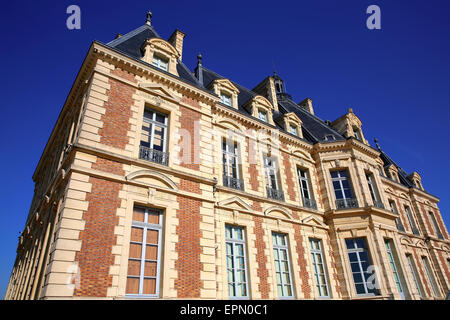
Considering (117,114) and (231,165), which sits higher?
(117,114)

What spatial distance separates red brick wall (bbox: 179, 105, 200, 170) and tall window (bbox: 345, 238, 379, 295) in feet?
24.0

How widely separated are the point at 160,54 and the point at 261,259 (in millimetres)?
7623

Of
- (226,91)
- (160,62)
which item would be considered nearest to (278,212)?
(226,91)

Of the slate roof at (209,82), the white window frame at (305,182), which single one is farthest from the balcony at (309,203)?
the slate roof at (209,82)

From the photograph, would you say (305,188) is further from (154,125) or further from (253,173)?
(154,125)

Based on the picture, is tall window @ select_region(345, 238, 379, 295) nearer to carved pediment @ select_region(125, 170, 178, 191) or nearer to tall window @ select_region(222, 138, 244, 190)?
tall window @ select_region(222, 138, 244, 190)

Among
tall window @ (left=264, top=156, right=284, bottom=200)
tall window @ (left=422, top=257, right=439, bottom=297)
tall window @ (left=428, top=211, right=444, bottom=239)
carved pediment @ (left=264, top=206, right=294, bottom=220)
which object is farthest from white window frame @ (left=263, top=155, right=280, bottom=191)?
tall window @ (left=428, top=211, right=444, bottom=239)

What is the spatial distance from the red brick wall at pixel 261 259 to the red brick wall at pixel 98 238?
464cm

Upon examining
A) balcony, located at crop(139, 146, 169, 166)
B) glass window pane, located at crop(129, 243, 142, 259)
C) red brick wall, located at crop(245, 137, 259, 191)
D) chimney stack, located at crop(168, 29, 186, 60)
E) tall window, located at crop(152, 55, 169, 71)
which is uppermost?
chimney stack, located at crop(168, 29, 186, 60)

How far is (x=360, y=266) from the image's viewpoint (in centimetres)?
1096

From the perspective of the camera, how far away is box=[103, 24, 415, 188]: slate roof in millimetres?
9586

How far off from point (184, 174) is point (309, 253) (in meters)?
5.81

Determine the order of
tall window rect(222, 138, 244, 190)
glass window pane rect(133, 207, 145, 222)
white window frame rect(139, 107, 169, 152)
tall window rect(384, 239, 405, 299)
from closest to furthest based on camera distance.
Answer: glass window pane rect(133, 207, 145, 222) < white window frame rect(139, 107, 169, 152) < tall window rect(222, 138, 244, 190) < tall window rect(384, 239, 405, 299)
